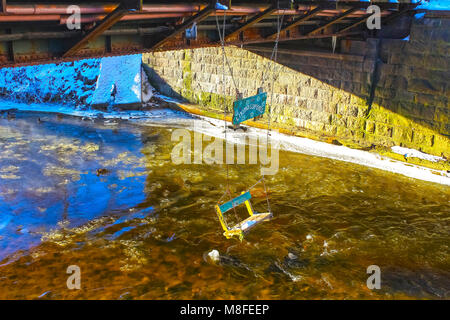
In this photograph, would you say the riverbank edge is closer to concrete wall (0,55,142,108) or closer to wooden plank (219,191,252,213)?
concrete wall (0,55,142,108)

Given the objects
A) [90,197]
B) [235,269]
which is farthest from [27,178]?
[235,269]

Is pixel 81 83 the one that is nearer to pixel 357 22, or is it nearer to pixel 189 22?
pixel 189 22

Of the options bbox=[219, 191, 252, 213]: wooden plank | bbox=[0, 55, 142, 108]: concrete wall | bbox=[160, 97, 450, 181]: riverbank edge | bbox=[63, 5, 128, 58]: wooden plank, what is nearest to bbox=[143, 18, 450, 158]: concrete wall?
bbox=[160, 97, 450, 181]: riverbank edge

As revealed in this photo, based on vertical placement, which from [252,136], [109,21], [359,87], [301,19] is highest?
[301,19]

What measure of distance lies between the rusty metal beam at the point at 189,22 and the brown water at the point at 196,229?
4307mm

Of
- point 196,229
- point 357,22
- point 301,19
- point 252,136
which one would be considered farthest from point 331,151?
point 196,229

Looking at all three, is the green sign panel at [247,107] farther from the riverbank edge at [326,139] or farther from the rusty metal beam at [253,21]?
the riverbank edge at [326,139]

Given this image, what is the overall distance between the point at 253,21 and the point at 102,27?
4470mm

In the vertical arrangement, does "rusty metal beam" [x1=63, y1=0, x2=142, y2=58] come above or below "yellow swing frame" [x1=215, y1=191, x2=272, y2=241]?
above

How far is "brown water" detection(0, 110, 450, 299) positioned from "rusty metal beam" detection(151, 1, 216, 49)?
431 cm

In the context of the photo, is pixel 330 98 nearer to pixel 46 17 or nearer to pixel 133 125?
pixel 133 125

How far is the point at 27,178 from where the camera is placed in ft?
43.2

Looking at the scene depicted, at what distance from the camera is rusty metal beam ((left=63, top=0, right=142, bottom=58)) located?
8117 mm

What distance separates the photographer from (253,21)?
11.7m
